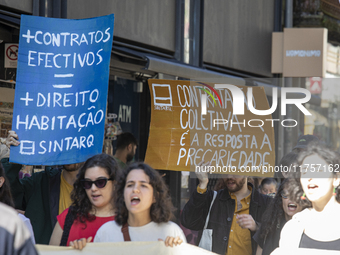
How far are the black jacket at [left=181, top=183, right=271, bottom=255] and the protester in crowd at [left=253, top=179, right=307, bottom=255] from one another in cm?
31

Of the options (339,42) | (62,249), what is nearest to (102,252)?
(62,249)

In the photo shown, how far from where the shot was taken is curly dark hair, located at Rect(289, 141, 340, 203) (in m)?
3.40

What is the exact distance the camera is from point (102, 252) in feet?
10.1

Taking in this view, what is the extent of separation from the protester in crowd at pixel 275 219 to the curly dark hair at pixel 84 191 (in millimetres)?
1102

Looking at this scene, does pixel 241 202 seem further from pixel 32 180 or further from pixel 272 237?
pixel 32 180

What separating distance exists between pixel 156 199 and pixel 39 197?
50.5 inches

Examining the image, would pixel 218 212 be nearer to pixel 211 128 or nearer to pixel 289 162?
pixel 289 162

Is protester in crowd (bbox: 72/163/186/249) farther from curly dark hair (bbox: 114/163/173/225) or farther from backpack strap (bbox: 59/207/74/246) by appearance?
backpack strap (bbox: 59/207/74/246)

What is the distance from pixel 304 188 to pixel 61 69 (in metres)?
2.22

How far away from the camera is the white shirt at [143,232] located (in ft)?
10.3

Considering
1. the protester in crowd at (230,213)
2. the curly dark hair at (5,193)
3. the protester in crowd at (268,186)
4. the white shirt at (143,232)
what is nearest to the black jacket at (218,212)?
the protester in crowd at (230,213)

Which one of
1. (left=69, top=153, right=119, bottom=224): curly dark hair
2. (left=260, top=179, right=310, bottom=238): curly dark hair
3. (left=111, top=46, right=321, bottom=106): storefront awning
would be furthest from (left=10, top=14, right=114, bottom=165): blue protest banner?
(left=111, top=46, right=321, bottom=106): storefront awning

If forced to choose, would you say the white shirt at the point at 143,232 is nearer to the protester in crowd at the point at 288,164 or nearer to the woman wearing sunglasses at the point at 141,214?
the woman wearing sunglasses at the point at 141,214

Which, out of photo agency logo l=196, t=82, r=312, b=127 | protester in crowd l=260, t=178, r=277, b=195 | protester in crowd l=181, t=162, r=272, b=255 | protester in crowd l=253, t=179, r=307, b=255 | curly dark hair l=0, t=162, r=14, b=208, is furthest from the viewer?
protester in crowd l=260, t=178, r=277, b=195
